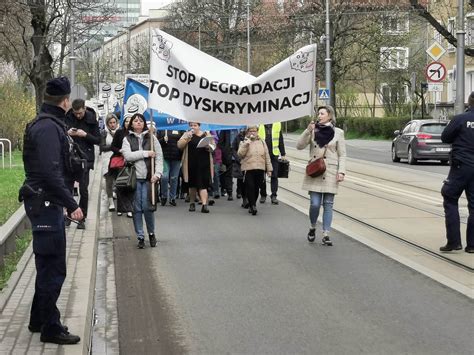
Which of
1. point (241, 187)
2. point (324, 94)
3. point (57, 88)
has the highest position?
point (324, 94)

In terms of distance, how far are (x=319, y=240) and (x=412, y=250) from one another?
1354 millimetres

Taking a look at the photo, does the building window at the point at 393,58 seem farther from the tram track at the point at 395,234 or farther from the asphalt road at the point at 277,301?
the asphalt road at the point at 277,301

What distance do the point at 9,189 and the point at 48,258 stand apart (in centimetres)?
1014

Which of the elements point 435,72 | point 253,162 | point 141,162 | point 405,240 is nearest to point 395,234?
→ point 405,240

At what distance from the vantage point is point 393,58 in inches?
2074

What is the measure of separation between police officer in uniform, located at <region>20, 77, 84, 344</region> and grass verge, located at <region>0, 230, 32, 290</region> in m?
1.86

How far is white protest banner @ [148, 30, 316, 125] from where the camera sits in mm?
10367

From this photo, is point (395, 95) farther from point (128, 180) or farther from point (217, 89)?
point (128, 180)

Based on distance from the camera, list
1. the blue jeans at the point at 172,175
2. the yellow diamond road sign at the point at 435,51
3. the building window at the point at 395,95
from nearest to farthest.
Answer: the blue jeans at the point at 172,175
the yellow diamond road sign at the point at 435,51
the building window at the point at 395,95

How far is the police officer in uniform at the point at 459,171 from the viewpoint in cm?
959

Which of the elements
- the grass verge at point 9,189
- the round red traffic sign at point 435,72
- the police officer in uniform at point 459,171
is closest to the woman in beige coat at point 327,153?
the police officer in uniform at point 459,171

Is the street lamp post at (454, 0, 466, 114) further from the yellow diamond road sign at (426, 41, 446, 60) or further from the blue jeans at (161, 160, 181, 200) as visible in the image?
the blue jeans at (161, 160, 181, 200)

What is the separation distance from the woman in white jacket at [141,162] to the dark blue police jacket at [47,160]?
15.6 feet

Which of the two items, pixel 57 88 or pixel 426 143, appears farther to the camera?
pixel 426 143
